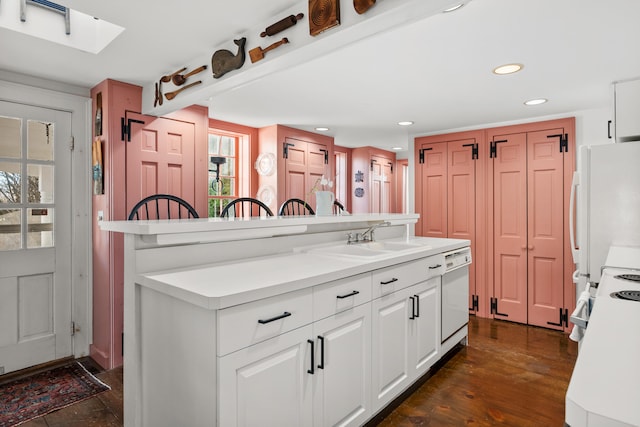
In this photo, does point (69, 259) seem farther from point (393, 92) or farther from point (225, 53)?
point (393, 92)

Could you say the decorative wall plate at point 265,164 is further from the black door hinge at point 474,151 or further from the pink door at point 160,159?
the black door hinge at point 474,151

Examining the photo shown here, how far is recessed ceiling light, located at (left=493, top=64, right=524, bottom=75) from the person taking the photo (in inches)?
97.9

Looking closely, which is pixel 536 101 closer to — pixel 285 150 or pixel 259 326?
pixel 285 150

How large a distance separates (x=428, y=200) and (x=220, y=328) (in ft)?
13.1

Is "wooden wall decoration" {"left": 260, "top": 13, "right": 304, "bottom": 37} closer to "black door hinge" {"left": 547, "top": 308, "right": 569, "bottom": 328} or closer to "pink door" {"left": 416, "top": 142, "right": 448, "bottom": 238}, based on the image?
"pink door" {"left": 416, "top": 142, "right": 448, "bottom": 238}

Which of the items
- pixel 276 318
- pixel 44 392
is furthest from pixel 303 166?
pixel 276 318

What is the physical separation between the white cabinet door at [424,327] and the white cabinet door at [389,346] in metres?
0.07

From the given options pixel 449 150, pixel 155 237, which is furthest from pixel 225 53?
pixel 449 150

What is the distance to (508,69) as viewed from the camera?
2541mm

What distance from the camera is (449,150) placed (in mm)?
4516

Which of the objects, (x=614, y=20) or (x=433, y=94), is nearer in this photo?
(x=614, y=20)

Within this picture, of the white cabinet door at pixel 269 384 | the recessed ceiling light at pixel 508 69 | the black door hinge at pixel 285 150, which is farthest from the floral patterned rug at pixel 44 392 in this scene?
the recessed ceiling light at pixel 508 69

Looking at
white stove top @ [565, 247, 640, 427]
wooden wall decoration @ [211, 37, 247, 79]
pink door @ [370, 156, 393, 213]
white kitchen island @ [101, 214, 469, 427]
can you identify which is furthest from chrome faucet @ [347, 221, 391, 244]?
pink door @ [370, 156, 393, 213]

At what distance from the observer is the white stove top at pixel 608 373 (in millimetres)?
466
